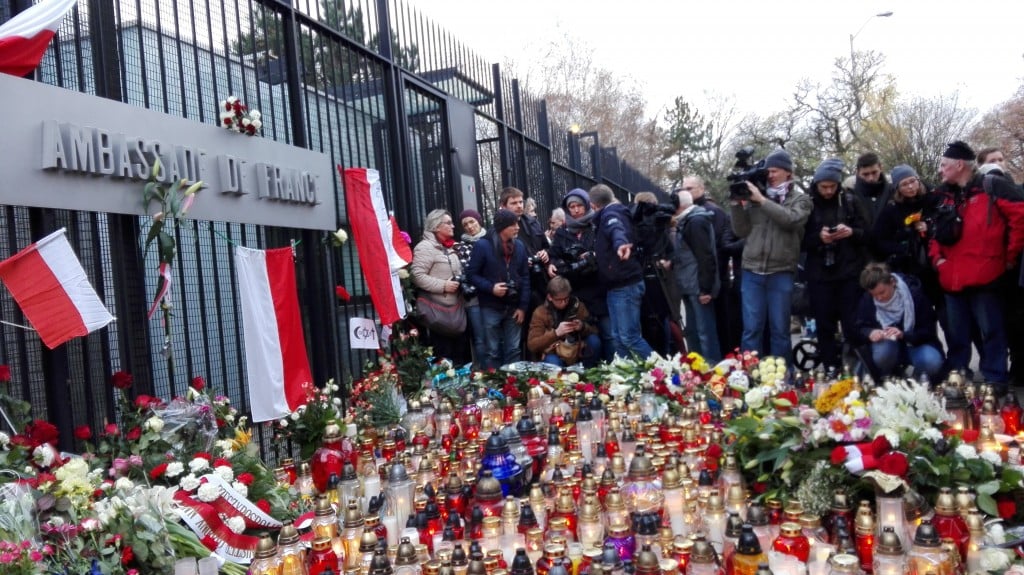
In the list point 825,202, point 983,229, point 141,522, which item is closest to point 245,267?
point 141,522

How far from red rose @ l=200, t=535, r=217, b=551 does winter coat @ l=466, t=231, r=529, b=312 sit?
12.3ft

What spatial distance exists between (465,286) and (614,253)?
1186mm

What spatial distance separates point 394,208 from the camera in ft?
22.2

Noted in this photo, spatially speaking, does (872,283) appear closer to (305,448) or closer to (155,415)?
(305,448)

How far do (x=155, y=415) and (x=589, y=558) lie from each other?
212 centimetres

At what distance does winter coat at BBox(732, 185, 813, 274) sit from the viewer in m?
5.82

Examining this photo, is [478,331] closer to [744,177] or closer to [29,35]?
[744,177]

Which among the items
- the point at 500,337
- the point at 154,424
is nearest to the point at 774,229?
the point at 500,337

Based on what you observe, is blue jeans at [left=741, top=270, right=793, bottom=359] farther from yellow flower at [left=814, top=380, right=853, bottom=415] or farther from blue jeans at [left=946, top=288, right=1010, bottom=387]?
yellow flower at [left=814, top=380, right=853, bottom=415]

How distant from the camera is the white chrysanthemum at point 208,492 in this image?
9.78 feet

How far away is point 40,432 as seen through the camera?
307 centimetres

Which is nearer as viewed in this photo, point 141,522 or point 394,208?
point 141,522

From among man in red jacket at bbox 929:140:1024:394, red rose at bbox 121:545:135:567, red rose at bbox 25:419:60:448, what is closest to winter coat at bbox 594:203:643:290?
man in red jacket at bbox 929:140:1024:394

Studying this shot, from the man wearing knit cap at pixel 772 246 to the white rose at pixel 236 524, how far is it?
164 inches
